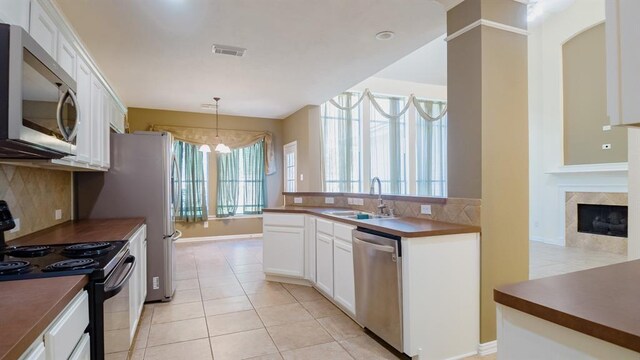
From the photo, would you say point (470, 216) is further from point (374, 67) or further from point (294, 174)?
point (294, 174)

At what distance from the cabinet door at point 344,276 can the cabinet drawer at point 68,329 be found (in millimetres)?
1889

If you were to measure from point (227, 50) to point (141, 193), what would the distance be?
1.70 metres

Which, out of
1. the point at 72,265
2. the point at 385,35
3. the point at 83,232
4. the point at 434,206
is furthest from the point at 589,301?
the point at 83,232

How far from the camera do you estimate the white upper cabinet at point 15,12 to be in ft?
4.75

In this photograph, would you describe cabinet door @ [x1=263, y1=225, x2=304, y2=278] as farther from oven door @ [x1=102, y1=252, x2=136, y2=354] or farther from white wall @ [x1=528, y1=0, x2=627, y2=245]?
white wall @ [x1=528, y1=0, x2=627, y2=245]

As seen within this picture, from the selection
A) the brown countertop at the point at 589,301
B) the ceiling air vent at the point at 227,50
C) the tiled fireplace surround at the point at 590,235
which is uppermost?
the ceiling air vent at the point at 227,50

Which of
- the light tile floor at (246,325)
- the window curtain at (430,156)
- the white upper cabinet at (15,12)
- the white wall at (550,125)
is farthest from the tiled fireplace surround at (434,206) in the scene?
the white wall at (550,125)

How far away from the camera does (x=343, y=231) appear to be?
290cm

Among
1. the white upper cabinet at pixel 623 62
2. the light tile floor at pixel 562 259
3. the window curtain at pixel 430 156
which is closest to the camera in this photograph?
the white upper cabinet at pixel 623 62

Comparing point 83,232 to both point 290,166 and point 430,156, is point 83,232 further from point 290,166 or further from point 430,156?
point 430,156

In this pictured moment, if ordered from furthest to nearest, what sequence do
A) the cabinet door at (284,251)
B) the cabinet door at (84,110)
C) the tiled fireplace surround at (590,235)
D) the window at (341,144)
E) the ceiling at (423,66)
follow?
the window at (341,144), the tiled fireplace surround at (590,235), the ceiling at (423,66), the cabinet door at (284,251), the cabinet door at (84,110)

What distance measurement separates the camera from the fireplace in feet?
17.4

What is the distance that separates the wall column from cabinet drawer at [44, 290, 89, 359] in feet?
7.53

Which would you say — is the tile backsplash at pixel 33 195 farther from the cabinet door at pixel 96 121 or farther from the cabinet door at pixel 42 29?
the cabinet door at pixel 42 29
